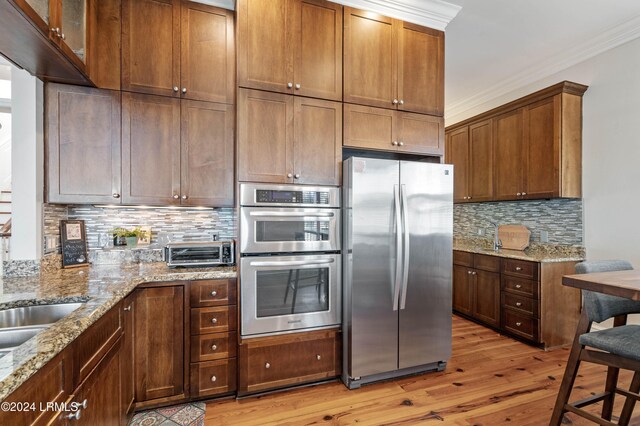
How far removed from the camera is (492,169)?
4.05 meters

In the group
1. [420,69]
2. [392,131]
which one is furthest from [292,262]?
[420,69]

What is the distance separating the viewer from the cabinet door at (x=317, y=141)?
2.36m

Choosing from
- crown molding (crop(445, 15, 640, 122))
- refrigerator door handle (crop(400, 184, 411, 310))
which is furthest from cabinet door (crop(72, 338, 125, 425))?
crown molding (crop(445, 15, 640, 122))

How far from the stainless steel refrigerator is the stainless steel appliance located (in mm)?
896

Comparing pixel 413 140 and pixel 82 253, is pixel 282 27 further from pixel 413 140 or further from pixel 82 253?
pixel 82 253

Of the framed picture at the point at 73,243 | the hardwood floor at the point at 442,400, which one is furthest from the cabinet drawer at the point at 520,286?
the framed picture at the point at 73,243

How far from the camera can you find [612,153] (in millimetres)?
3137

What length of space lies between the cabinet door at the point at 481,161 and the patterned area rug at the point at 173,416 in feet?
12.8

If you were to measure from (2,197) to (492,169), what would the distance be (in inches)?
204

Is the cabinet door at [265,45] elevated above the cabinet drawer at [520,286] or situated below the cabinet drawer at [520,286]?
above

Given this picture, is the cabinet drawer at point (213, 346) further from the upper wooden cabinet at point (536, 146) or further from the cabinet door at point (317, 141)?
the upper wooden cabinet at point (536, 146)

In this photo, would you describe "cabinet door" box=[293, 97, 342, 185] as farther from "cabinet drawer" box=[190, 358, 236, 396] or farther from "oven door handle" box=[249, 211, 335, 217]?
"cabinet drawer" box=[190, 358, 236, 396]

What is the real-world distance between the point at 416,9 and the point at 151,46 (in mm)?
2110

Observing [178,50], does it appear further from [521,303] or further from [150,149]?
[521,303]
